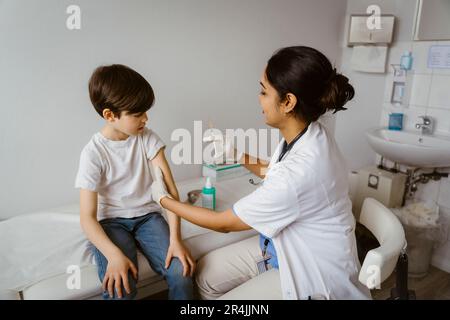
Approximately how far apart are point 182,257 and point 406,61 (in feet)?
5.90

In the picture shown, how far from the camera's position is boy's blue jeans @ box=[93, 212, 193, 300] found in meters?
1.16

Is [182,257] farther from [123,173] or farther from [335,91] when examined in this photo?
[335,91]

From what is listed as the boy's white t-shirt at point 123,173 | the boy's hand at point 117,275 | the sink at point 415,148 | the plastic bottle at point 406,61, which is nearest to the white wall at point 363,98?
the plastic bottle at point 406,61

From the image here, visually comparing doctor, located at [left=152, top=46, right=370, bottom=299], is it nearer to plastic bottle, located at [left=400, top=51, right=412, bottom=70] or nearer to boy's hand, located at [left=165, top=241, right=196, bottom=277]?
boy's hand, located at [left=165, top=241, right=196, bottom=277]

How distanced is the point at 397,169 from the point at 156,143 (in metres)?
1.65

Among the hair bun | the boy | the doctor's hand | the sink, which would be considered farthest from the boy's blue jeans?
the sink

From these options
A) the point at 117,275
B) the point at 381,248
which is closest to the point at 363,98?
the point at 381,248

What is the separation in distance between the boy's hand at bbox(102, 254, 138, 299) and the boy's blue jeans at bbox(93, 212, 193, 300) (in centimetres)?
2

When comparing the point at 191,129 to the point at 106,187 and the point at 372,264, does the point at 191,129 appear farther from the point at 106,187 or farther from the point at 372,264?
the point at 372,264

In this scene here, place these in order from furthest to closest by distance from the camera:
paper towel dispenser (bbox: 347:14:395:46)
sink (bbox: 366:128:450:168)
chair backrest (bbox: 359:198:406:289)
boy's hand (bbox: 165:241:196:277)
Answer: paper towel dispenser (bbox: 347:14:395:46)
sink (bbox: 366:128:450:168)
boy's hand (bbox: 165:241:196:277)
chair backrest (bbox: 359:198:406:289)

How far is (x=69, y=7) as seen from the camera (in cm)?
153

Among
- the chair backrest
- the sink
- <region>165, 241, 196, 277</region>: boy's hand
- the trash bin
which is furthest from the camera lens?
the trash bin

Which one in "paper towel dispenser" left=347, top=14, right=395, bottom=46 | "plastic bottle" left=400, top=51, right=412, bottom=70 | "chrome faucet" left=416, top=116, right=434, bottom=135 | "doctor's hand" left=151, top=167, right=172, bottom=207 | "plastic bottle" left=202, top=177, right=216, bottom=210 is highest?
"paper towel dispenser" left=347, top=14, right=395, bottom=46
